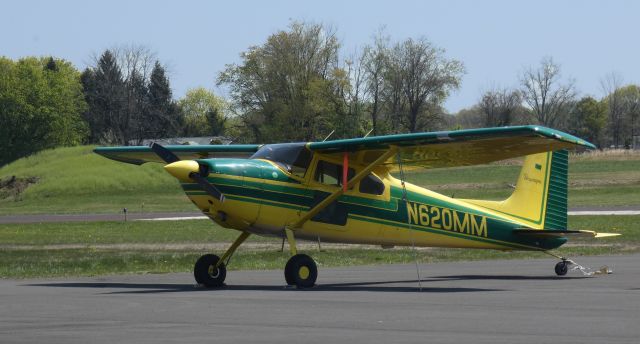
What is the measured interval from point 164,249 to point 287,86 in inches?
2212

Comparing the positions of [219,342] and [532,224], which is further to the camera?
[532,224]

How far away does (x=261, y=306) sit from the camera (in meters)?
14.3

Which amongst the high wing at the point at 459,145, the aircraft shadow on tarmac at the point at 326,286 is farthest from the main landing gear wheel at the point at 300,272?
the high wing at the point at 459,145

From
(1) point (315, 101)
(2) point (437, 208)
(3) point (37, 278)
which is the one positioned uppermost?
(1) point (315, 101)

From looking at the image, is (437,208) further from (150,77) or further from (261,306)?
(150,77)

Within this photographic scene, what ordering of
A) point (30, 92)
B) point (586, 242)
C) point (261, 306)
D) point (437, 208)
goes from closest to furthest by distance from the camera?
point (261, 306) < point (437, 208) < point (586, 242) < point (30, 92)

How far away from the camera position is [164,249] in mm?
30953

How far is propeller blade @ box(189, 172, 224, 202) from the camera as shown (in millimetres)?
16969

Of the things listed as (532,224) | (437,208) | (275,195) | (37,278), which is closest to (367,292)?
(275,195)

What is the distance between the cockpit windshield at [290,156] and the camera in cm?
1823

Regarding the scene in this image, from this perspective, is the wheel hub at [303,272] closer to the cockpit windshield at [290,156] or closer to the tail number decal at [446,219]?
the cockpit windshield at [290,156]

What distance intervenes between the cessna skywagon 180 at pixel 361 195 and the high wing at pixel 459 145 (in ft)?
0.06

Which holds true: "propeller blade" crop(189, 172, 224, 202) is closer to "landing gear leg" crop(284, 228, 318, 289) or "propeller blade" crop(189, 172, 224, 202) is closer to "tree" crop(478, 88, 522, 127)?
"landing gear leg" crop(284, 228, 318, 289)

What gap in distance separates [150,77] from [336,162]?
104596 mm
